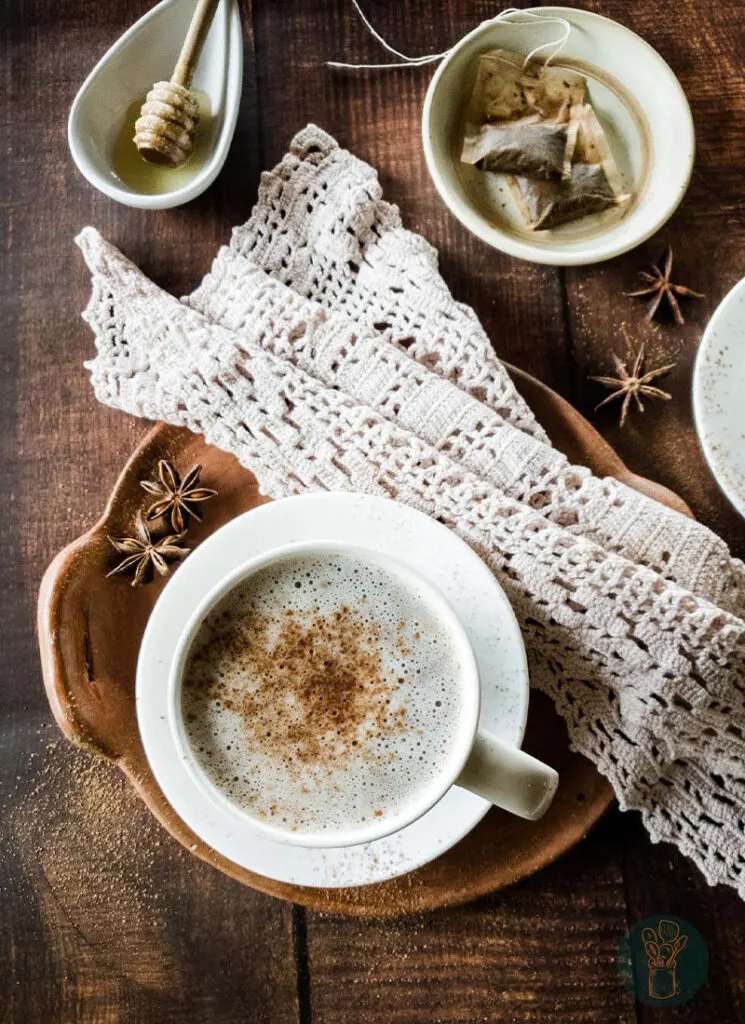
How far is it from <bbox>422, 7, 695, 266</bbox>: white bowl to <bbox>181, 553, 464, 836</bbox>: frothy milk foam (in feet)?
1.48

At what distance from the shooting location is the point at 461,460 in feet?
3.19

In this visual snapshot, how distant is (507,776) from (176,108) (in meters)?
0.83

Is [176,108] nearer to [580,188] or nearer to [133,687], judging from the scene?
[580,188]

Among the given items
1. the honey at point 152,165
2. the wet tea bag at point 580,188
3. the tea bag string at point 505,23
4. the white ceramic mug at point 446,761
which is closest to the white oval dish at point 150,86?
the honey at point 152,165

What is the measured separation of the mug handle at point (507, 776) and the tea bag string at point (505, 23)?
0.80m

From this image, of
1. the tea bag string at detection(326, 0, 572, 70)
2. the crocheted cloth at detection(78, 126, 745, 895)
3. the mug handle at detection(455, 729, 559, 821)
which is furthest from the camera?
the tea bag string at detection(326, 0, 572, 70)

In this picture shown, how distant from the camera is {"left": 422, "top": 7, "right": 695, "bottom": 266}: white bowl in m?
1.02

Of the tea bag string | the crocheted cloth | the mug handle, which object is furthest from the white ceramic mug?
the tea bag string

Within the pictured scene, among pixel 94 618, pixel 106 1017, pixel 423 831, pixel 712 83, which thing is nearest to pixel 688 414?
pixel 712 83

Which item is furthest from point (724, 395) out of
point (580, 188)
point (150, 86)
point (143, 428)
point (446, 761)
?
point (150, 86)

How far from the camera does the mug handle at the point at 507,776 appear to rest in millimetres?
780

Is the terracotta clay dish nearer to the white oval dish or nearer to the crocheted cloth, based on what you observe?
the crocheted cloth

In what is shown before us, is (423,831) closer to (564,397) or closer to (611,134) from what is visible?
(564,397)

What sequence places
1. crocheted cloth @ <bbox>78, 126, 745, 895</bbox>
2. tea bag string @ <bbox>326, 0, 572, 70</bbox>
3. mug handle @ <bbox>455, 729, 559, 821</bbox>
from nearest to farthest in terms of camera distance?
mug handle @ <bbox>455, 729, 559, 821</bbox> < crocheted cloth @ <bbox>78, 126, 745, 895</bbox> < tea bag string @ <bbox>326, 0, 572, 70</bbox>
